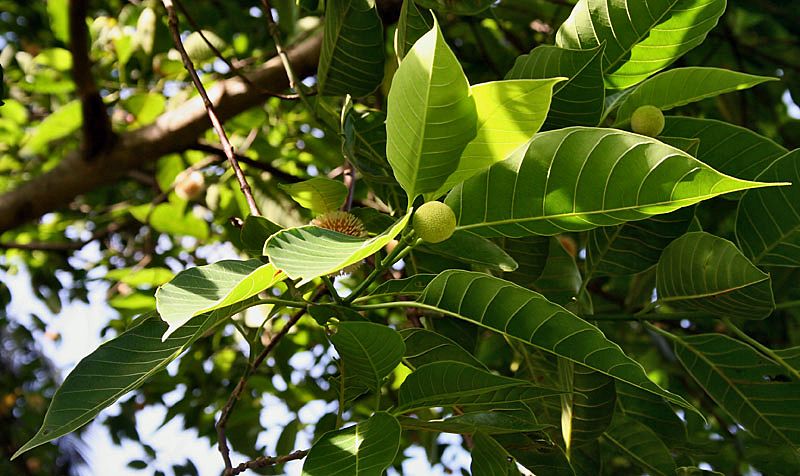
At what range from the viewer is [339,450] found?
69 centimetres

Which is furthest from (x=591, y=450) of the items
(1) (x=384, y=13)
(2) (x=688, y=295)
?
(1) (x=384, y=13)

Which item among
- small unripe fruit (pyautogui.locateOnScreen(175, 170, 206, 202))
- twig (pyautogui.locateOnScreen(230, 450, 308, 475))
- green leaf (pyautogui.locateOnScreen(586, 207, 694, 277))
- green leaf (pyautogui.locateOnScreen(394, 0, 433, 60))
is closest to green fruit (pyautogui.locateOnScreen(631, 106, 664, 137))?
green leaf (pyautogui.locateOnScreen(586, 207, 694, 277))

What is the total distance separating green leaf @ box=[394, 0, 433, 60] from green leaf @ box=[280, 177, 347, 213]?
17cm

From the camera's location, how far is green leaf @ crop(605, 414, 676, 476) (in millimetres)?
944

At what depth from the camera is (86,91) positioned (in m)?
1.58

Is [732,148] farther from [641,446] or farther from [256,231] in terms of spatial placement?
[256,231]

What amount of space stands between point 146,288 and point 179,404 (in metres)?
0.40

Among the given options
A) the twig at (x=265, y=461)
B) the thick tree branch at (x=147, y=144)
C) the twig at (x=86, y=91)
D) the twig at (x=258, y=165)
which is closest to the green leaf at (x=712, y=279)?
the twig at (x=265, y=461)

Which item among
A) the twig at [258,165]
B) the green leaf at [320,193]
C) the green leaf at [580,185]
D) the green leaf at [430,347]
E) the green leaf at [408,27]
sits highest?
the green leaf at [408,27]

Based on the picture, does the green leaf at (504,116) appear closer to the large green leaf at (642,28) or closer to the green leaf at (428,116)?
the green leaf at (428,116)

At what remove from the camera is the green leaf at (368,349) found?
680 mm

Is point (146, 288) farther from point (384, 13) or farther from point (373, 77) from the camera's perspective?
point (373, 77)

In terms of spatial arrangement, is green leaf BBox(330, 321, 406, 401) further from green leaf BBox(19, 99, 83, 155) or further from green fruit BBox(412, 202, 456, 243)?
green leaf BBox(19, 99, 83, 155)

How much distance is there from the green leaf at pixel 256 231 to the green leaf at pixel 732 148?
482mm
